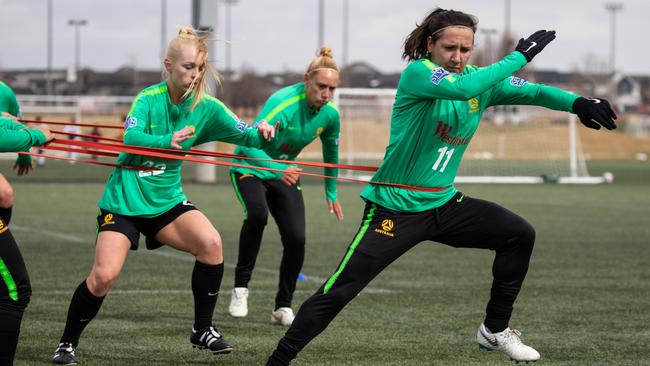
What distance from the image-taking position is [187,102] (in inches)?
281

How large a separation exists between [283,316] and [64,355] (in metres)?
2.17

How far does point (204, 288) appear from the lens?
7.43m

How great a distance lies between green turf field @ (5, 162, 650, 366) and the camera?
298 inches

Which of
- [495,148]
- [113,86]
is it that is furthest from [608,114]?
[113,86]

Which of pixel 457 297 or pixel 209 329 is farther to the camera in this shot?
pixel 457 297

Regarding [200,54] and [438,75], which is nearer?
[438,75]

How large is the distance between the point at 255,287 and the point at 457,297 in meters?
1.97

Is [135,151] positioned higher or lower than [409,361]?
higher

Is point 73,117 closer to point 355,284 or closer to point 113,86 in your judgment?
point 113,86

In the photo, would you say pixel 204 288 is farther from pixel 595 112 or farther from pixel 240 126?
pixel 595 112

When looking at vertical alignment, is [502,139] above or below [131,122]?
below

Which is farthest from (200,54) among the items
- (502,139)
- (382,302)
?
(502,139)

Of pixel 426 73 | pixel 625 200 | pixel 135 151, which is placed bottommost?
pixel 625 200

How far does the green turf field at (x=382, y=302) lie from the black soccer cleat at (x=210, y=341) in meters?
0.09
